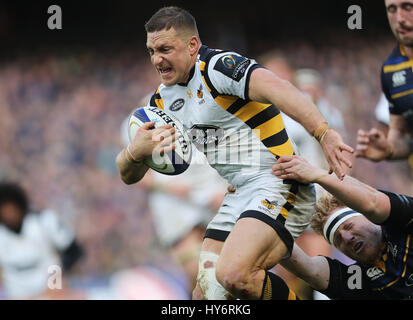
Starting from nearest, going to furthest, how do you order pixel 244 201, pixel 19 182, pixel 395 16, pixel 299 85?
pixel 244 201, pixel 395 16, pixel 299 85, pixel 19 182

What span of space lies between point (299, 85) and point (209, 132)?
11.4 ft

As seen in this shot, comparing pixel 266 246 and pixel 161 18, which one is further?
pixel 161 18

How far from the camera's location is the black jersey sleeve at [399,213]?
404 centimetres

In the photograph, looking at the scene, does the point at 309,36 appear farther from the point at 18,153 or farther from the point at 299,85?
the point at 18,153

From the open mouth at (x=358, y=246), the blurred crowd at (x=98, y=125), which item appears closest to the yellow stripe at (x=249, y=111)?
the open mouth at (x=358, y=246)

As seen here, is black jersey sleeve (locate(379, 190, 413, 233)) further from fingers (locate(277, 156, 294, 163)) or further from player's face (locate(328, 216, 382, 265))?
fingers (locate(277, 156, 294, 163))

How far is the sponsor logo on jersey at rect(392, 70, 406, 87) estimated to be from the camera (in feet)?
17.9

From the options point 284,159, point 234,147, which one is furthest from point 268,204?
point 234,147

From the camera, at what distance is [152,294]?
748cm

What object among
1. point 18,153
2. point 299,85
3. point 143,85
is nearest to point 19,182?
point 18,153

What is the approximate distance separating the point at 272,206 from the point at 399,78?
2.15 metres

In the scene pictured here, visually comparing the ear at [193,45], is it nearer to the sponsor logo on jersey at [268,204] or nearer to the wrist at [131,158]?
the wrist at [131,158]

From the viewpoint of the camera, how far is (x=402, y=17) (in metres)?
5.17

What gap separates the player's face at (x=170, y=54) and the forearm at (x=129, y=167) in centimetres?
54
